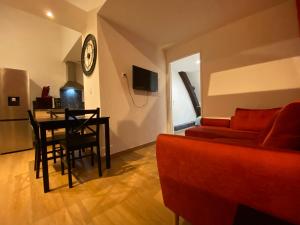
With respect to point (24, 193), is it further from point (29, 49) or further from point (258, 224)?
point (29, 49)

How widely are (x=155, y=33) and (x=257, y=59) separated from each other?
6.48ft

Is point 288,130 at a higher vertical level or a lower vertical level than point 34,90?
lower

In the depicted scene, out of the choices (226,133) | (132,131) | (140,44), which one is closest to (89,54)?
(140,44)

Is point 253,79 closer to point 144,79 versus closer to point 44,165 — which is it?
point 144,79

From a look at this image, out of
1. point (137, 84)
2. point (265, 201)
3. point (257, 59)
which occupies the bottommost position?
point (265, 201)

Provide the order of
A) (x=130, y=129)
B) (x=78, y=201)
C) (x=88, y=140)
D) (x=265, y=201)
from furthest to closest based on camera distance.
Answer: (x=130, y=129) → (x=88, y=140) → (x=78, y=201) → (x=265, y=201)

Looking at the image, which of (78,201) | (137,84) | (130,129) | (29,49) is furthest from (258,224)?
(29,49)

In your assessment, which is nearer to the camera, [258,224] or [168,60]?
[258,224]

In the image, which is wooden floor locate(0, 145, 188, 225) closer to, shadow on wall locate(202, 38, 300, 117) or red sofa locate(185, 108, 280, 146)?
red sofa locate(185, 108, 280, 146)

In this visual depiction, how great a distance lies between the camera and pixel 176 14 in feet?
8.58

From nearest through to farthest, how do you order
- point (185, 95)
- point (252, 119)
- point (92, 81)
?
point (252, 119) < point (92, 81) < point (185, 95)

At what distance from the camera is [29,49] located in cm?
446

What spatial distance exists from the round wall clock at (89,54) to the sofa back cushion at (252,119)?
101 inches

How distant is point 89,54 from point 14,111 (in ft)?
7.40
